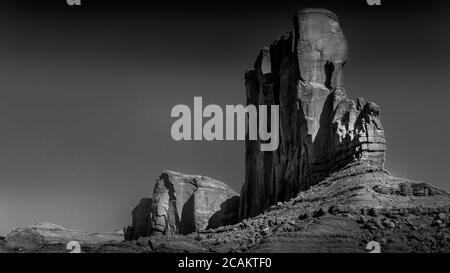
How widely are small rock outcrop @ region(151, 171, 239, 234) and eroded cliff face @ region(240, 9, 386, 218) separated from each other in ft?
66.3

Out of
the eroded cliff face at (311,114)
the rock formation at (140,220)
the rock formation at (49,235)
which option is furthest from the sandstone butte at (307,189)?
the rock formation at (49,235)

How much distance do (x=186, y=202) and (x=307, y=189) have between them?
164 ft

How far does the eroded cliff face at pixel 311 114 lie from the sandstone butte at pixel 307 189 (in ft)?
0.35

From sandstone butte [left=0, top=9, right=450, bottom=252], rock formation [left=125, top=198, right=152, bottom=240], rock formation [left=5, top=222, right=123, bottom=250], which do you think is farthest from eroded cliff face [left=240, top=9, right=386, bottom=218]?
rock formation [left=5, top=222, right=123, bottom=250]

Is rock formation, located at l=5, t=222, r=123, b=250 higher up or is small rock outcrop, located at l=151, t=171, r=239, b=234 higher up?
small rock outcrop, located at l=151, t=171, r=239, b=234

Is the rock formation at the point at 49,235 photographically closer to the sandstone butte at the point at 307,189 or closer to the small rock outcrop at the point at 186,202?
the sandstone butte at the point at 307,189

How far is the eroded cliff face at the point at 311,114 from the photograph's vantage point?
280ft

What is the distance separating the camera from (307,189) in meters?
92.2

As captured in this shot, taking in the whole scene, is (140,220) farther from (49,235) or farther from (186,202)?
(49,235)

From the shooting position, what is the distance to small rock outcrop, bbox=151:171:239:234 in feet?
441

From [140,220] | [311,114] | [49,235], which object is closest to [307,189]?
[311,114]

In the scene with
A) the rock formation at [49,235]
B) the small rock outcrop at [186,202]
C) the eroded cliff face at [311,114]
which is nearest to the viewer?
the eroded cliff face at [311,114]

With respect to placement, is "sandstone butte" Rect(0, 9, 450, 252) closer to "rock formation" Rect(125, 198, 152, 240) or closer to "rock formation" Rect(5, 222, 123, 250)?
"rock formation" Rect(125, 198, 152, 240)
